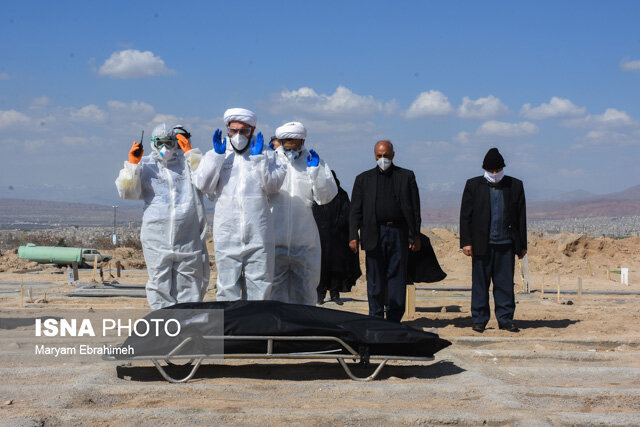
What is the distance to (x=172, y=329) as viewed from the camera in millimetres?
5734

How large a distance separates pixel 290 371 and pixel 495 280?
3.14 meters

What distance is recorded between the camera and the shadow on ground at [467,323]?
8953mm

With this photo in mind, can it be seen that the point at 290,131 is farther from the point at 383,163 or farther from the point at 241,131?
the point at 383,163

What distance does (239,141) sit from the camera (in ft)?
22.7

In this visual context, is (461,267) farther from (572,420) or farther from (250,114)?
(572,420)

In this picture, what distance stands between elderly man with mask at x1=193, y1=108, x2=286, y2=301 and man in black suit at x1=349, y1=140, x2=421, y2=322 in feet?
4.48

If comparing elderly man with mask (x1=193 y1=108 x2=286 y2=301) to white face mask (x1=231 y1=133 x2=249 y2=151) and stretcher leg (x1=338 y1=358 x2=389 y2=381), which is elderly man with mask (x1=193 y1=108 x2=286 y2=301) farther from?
stretcher leg (x1=338 y1=358 x2=389 y2=381)

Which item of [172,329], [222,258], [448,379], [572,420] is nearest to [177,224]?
[222,258]

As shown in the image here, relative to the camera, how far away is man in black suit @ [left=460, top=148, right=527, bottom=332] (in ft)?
27.4

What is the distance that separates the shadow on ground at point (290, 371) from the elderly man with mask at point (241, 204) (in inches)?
28.1

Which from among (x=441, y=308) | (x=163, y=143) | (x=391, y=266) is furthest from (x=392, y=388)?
(x=441, y=308)

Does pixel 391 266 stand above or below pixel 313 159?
below

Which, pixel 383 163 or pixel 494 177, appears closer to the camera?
pixel 383 163

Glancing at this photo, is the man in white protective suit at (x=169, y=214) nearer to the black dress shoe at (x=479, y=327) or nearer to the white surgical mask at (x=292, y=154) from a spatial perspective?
the white surgical mask at (x=292, y=154)
